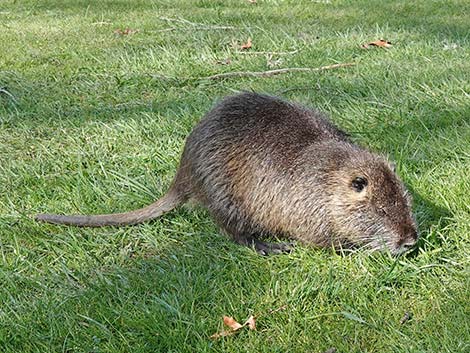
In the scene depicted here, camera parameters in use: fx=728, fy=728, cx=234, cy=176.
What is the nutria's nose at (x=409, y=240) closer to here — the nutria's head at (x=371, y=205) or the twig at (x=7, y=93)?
the nutria's head at (x=371, y=205)

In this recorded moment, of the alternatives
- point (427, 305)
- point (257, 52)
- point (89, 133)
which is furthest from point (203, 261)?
point (257, 52)

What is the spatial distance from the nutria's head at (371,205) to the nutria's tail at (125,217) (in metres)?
0.71

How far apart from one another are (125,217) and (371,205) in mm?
1021

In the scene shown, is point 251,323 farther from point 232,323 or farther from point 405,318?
point 405,318

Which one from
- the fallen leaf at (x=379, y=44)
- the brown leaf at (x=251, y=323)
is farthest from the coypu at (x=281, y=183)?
the fallen leaf at (x=379, y=44)

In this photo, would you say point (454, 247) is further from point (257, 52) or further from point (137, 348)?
point (257, 52)

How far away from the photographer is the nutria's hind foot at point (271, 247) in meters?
2.87

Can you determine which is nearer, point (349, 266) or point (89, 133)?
point (349, 266)

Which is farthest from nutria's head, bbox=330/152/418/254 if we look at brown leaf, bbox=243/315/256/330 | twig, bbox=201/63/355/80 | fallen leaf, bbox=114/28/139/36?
fallen leaf, bbox=114/28/139/36

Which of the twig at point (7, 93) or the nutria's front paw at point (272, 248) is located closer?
the nutria's front paw at point (272, 248)

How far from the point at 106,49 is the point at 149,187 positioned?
8.50 ft

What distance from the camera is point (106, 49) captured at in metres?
5.70

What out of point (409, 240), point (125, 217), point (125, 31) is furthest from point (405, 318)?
point (125, 31)

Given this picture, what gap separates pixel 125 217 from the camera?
10.1 ft
